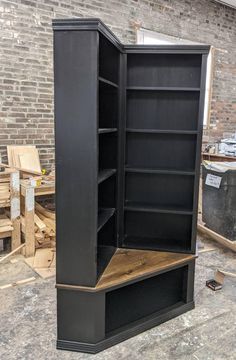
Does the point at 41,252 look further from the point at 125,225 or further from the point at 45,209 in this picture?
the point at 125,225

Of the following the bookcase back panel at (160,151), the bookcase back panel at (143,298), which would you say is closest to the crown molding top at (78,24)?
the bookcase back panel at (160,151)

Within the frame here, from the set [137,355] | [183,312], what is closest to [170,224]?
[183,312]

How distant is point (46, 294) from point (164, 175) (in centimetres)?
149

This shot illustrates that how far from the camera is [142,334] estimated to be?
2.40 meters

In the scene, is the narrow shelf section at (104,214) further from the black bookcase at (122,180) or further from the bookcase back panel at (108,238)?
the bookcase back panel at (108,238)

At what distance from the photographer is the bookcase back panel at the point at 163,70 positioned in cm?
264

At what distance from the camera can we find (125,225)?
2986mm

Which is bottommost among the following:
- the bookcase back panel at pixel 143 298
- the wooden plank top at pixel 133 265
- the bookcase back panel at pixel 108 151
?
the bookcase back panel at pixel 143 298

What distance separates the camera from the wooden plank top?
7.25 feet

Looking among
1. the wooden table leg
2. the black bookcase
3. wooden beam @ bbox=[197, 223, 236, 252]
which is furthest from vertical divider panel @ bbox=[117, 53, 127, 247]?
wooden beam @ bbox=[197, 223, 236, 252]

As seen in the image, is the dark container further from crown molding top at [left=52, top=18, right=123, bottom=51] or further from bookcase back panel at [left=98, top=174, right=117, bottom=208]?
crown molding top at [left=52, top=18, right=123, bottom=51]

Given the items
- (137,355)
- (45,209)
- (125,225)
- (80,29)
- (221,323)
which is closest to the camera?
(80,29)

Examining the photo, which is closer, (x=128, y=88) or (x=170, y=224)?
(x=128, y=88)

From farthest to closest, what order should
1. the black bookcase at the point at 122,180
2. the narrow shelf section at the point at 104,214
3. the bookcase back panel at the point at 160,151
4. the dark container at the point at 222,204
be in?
the dark container at the point at 222,204, the bookcase back panel at the point at 160,151, the narrow shelf section at the point at 104,214, the black bookcase at the point at 122,180
